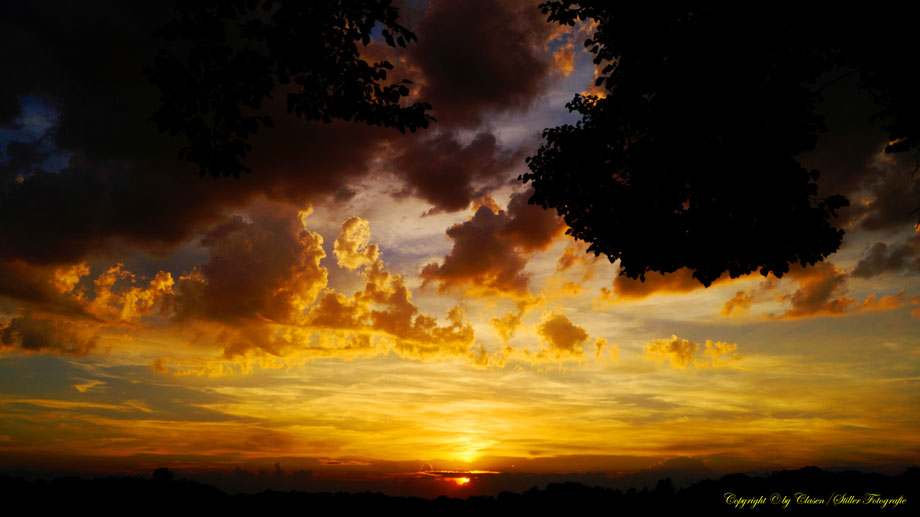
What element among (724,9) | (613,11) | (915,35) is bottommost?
(915,35)

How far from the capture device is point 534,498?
1241 cm

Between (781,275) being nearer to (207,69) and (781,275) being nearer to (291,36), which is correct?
(291,36)

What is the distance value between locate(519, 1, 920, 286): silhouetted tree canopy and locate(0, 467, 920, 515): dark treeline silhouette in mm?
4680

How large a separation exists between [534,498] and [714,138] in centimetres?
864

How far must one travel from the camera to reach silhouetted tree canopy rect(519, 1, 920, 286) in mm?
11117

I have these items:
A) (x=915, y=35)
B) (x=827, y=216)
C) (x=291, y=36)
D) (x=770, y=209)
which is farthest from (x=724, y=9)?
(x=291, y=36)

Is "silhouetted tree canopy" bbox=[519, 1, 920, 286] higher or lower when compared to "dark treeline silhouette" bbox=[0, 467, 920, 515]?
higher

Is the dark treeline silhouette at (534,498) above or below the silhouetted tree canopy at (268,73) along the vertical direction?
below

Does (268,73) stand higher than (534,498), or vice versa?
(268,73)

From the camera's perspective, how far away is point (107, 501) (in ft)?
34.2

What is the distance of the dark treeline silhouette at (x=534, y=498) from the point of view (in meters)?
10.7

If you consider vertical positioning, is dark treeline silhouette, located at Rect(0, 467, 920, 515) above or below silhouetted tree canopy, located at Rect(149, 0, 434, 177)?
below

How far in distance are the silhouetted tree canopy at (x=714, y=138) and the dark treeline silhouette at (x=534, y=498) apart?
468 cm

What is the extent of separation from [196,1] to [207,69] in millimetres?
1160
